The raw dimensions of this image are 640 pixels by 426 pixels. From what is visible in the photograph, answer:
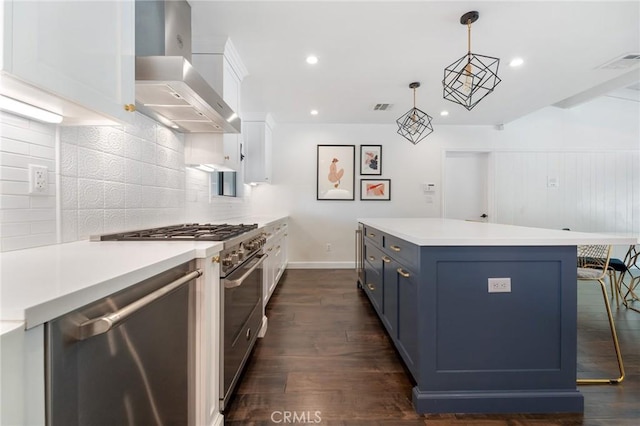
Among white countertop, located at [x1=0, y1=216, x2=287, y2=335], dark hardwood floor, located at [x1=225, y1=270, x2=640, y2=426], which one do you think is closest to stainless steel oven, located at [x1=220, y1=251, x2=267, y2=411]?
dark hardwood floor, located at [x1=225, y1=270, x2=640, y2=426]

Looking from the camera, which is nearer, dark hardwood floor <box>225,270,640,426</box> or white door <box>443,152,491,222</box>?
dark hardwood floor <box>225,270,640,426</box>

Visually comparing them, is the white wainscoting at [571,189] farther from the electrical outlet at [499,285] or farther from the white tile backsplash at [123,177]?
the white tile backsplash at [123,177]

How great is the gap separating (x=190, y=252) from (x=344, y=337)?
1684 mm

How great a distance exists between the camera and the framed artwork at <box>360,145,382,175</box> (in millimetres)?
5172

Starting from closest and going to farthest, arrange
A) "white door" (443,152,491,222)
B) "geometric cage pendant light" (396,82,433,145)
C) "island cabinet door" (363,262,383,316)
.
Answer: "island cabinet door" (363,262,383,316) < "geometric cage pendant light" (396,82,433,145) < "white door" (443,152,491,222)

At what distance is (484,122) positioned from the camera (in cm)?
511

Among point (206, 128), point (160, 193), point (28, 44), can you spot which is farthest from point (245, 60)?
Result: point (28, 44)

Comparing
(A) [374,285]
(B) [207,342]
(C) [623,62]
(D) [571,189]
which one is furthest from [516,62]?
(B) [207,342]

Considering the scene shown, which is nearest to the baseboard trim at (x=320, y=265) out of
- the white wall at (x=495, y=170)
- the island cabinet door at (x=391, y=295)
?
the white wall at (x=495, y=170)

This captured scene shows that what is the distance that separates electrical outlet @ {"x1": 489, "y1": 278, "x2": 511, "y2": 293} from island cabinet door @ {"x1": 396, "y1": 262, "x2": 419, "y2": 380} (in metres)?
0.39

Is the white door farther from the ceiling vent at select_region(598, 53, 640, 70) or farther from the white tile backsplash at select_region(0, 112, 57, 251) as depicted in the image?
the white tile backsplash at select_region(0, 112, 57, 251)

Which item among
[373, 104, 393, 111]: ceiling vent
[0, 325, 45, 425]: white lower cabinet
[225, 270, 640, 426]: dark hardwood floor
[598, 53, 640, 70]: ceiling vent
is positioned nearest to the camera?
[0, 325, 45, 425]: white lower cabinet

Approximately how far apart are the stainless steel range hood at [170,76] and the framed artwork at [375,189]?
3.29m

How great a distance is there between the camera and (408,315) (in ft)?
5.90
